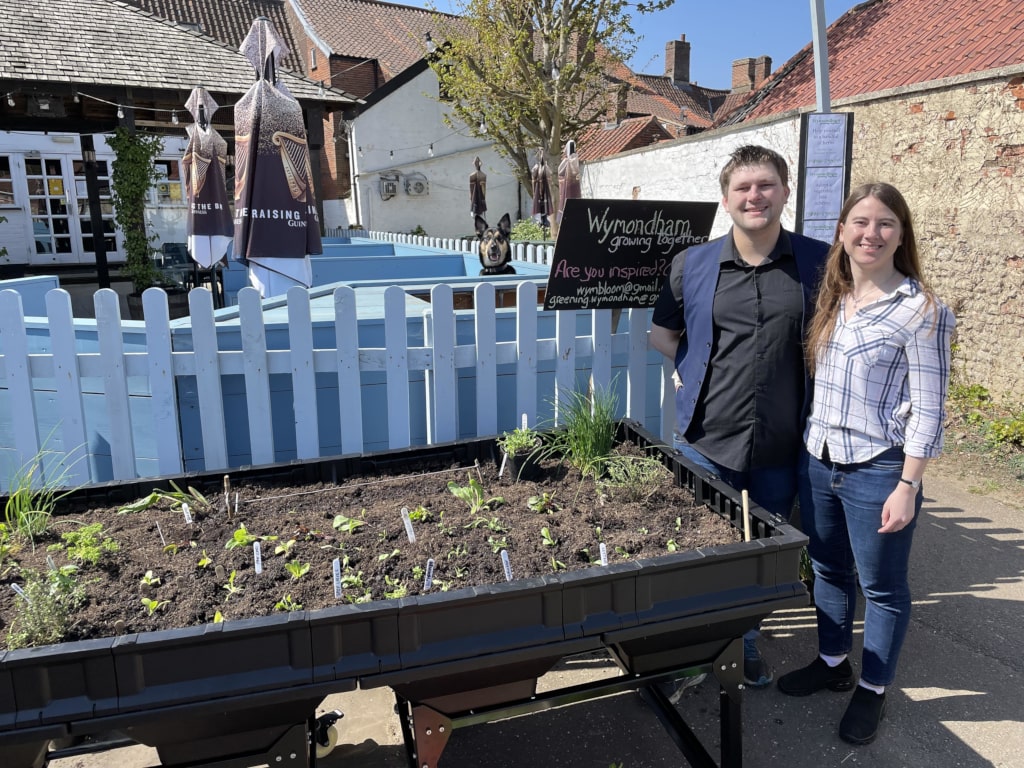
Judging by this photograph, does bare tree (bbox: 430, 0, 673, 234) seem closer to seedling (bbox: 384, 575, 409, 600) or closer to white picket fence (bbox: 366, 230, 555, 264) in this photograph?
white picket fence (bbox: 366, 230, 555, 264)

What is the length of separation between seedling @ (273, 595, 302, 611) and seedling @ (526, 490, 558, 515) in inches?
34.0

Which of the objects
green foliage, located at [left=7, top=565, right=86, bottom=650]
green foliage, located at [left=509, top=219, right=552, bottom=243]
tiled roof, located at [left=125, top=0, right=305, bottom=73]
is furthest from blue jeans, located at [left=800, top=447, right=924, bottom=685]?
tiled roof, located at [left=125, top=0, right=305, bottom=73]

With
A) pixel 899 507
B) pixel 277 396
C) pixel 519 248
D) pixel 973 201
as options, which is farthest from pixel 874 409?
pixel 519 248

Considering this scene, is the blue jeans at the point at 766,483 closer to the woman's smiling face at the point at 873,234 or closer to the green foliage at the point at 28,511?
the woman's smiling face at the point at 873,234

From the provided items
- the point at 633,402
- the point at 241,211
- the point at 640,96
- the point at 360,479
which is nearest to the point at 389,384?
the point at 360,479

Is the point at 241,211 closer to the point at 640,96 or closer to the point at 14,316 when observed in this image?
the point at 14,316

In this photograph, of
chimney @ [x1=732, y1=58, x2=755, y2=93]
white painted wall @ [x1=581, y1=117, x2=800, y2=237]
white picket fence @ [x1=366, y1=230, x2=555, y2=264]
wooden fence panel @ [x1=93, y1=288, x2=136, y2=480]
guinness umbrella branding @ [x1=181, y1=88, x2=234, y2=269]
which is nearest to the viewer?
wooden fence panel @ [x1=93, y1=288, x2=136, y2=480]

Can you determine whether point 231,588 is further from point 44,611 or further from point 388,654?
point 388,654

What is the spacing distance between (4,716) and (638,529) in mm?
1630

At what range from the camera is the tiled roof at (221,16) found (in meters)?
25.0

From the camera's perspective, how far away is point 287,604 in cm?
181

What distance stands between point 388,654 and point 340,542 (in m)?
0.58

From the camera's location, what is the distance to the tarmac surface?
7.84ft

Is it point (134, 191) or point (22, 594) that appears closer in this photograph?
point (22, 594)
